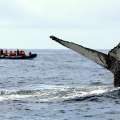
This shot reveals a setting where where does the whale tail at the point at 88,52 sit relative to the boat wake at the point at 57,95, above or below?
above

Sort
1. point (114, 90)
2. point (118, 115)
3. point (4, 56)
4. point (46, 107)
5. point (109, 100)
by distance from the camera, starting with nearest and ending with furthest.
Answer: point (118, 115) → point (46, 107) → point (109, 100) → point (114, 90) → point (4, 56)

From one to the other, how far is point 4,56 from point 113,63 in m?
77.1

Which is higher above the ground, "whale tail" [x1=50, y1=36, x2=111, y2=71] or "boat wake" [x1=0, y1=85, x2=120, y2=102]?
"whale tail" [x1=50, y1=36, x2=111, y2=71]

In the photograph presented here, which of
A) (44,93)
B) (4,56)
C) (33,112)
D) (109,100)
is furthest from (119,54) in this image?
(4,56)

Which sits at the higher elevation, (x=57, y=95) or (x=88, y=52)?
(x=88, y=52)

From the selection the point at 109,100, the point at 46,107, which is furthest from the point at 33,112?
the point at 109,100

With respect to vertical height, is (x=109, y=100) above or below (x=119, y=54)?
Answer: below

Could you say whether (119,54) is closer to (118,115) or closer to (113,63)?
(113,63)

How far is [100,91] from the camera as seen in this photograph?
116ft

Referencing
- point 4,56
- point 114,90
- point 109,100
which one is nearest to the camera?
point 109,100

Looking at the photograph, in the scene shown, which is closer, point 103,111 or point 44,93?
point 103,111

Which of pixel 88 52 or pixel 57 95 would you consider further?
pixel 57 95

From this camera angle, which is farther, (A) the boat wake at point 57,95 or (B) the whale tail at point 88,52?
(B) the whale tail at point 88,52

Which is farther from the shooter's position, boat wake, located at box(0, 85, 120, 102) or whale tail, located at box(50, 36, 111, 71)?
whale tail, located at box(50, 36, 111, 71)
